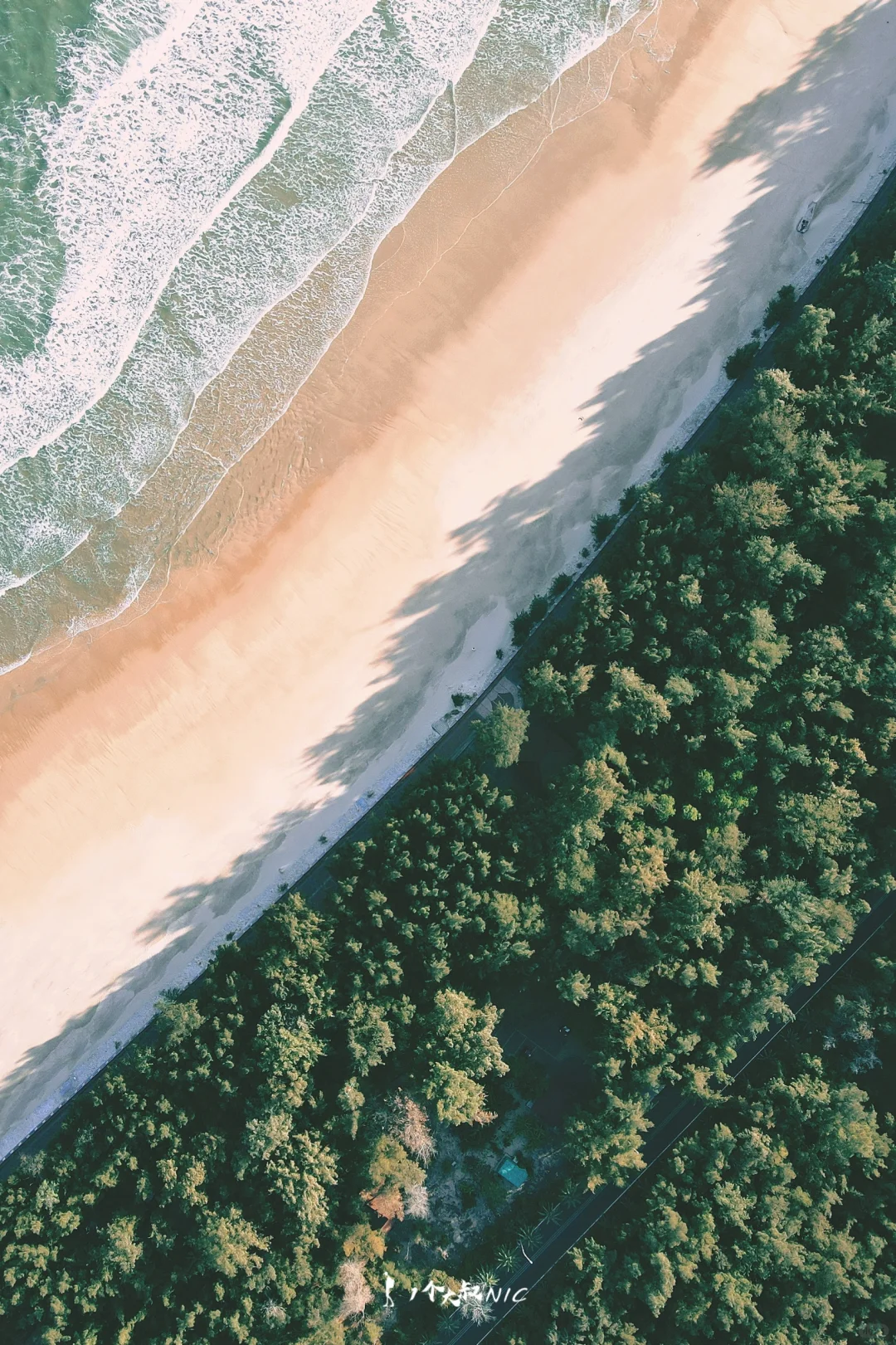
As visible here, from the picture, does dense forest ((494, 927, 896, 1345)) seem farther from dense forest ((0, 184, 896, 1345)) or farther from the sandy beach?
the sandy beach

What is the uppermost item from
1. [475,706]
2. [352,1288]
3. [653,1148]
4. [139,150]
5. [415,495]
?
[139,150]

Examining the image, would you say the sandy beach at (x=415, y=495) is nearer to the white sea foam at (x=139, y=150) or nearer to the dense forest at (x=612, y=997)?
the dense forest at (x=612, y=997)

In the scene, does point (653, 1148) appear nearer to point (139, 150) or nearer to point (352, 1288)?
point (352, 1288)

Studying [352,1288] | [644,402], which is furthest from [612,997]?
[644,402]

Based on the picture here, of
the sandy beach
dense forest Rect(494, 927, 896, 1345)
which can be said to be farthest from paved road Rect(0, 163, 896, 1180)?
dense forest Rect(494, 927, 896, 1345)

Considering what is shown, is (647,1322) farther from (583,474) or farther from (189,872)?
(583,474)

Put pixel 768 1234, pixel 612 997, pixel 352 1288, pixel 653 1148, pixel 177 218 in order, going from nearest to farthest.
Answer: pixel 768 1234 → pixel 352 1288 → pixel 612 997 → pixel 653 1148 → pixel 177 218

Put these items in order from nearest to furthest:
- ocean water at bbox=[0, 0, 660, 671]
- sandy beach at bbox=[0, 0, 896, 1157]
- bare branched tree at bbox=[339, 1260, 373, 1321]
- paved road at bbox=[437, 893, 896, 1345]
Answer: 1. bare branched tree at bbox=[339, 1260, 373, 1321]
2. paved road at bbox=[437, 893, 896, 1345]
3. ocean water at bbox=[0, 0, 660, 671]
4. sandy beach at bbox=[0, 0, 896, 1157]
